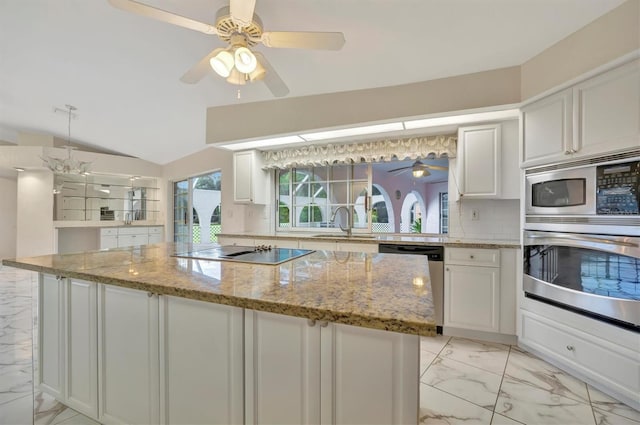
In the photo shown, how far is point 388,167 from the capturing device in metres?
4.48

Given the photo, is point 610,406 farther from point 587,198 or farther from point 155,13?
point 155,13

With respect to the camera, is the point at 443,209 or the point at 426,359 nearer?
the point at 426,359

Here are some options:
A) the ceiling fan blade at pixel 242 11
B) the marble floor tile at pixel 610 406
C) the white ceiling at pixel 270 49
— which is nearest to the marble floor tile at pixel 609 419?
the marble floor tile at pixel 610 406

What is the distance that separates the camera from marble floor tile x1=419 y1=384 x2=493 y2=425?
5.05 feet

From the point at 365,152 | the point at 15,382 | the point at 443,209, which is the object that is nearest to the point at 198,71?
the point at 365,152

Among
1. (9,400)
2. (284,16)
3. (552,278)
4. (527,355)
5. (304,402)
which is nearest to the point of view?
(304,402)

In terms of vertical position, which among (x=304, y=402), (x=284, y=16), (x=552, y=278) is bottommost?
(x=304, y=402)

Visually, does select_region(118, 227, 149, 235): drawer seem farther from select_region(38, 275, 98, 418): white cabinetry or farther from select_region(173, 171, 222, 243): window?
select_region(38, 275, 98, 418): white cabinetry

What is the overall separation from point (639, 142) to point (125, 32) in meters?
3.68

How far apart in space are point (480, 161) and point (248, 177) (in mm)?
2700

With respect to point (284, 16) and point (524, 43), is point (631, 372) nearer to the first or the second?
point (524, 43)

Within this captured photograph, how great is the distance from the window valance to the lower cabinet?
2.60m

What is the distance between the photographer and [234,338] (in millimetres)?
1047

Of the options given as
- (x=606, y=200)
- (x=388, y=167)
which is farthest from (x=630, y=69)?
(x=388, y=167)
